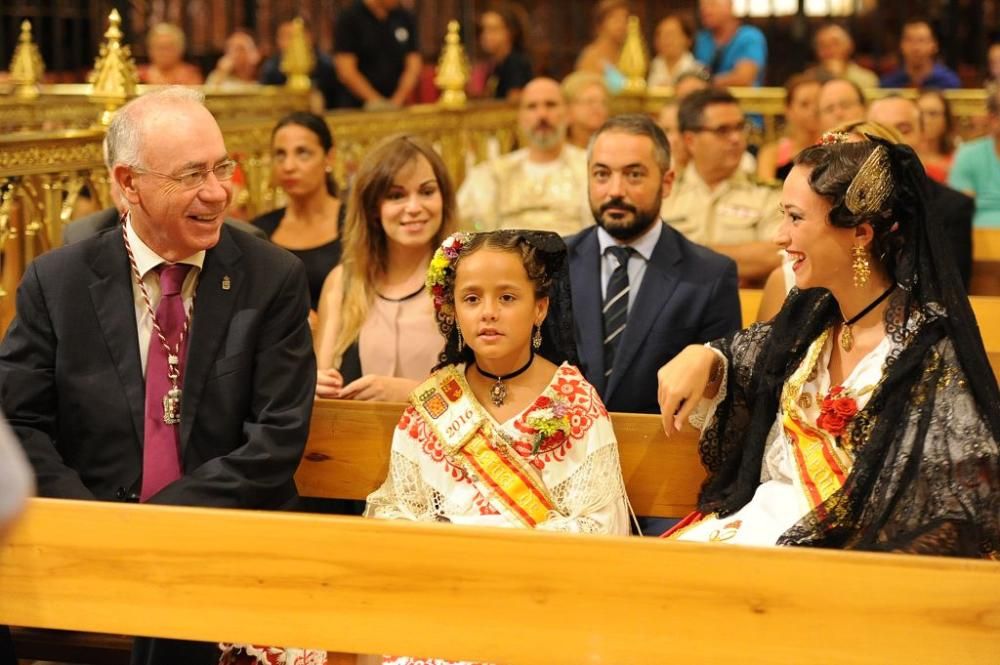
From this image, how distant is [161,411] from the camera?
3.08 metres

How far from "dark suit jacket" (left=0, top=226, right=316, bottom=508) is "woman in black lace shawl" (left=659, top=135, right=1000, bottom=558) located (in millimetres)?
834

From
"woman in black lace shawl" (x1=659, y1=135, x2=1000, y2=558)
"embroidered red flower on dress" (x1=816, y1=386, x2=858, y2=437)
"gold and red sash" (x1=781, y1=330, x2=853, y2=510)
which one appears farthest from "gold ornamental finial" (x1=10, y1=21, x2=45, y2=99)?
"embroidered red flower on dress" (x1=816, y1=386, x2=858, y2=437)

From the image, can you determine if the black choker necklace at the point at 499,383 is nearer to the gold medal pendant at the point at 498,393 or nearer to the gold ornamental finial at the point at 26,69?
the gold medal pendant at the point at 498,393

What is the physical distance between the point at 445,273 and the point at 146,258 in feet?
2.19

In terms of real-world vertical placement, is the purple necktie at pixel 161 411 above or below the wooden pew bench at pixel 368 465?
above

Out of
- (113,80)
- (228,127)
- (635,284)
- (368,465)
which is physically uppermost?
(113,80)

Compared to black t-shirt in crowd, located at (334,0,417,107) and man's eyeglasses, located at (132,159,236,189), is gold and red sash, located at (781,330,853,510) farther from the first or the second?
black t-shirt in crowd, located at (334,0,417,107)

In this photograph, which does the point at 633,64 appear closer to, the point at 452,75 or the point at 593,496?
the point at 452,75

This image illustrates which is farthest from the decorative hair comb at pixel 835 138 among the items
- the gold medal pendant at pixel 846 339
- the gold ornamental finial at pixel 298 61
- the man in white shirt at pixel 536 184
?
the gold ornamental finial at pixel 298 61

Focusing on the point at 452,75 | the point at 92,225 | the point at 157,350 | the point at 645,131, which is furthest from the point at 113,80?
the point at 452,75

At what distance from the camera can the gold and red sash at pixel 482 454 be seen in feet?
10.3

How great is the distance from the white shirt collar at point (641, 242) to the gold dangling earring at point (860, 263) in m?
1.19

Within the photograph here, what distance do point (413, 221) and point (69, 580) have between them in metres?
1.85

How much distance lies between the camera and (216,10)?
14.3m
